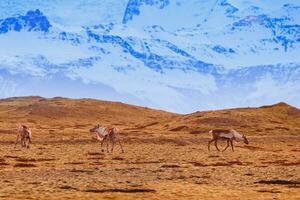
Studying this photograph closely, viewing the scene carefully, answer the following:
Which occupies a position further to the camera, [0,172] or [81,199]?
[0,172]

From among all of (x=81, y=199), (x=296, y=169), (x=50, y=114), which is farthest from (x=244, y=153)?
(x=50, y=114)

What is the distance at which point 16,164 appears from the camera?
112 ft

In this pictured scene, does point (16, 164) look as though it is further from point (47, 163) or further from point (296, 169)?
point (296, 169)

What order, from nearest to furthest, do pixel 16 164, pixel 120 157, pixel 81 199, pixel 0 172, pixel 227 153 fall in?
pixel 81 199 → pixel 0 172 → pixel 16 164 → pixel 120 157 → pixel 227 153

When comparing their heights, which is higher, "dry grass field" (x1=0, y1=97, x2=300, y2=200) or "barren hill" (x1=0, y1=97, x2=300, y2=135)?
"barren hill" (x1=0, y1=97, x2=300, y2=135)

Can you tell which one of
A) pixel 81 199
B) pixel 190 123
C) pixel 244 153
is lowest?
pixel 81 199

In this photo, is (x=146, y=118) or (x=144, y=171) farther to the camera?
(x=146, y=118)

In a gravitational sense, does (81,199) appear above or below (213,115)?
below

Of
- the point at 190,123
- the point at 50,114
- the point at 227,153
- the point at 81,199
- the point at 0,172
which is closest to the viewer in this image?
the point at 81,199

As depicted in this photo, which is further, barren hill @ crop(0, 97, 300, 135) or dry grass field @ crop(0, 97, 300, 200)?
barren hill @ crop(0, 97, 300, 135)

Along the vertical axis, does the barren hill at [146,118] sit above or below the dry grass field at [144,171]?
above

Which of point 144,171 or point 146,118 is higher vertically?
point 146,118

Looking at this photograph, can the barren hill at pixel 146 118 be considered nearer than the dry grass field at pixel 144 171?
No

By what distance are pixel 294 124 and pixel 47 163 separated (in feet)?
176
